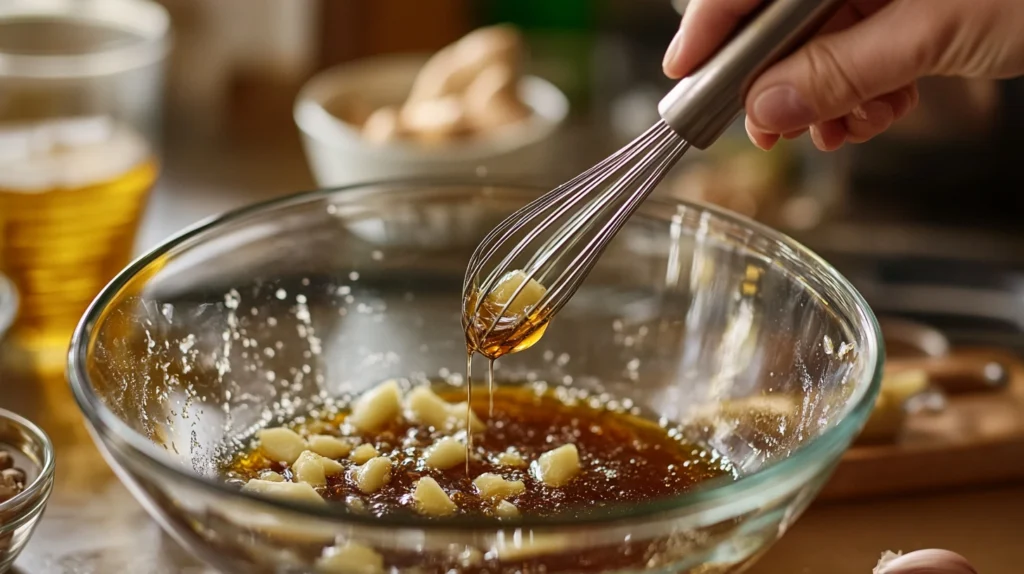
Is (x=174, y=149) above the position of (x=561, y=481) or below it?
below

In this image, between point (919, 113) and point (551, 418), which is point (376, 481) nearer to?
point (551, 418)

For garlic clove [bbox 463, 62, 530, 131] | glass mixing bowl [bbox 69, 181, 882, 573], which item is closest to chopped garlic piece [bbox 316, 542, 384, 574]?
glass mixing bowl [bbox 69, 181, 882, 573]

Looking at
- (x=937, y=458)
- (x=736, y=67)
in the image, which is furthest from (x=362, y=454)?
(x=937, y=458)

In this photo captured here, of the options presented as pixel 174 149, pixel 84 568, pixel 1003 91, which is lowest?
pixel 174 149

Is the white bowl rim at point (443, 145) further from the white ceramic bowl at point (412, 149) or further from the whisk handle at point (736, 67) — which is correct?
the whisk handle at point (736, 67)

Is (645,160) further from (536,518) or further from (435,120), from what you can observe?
(435,120)

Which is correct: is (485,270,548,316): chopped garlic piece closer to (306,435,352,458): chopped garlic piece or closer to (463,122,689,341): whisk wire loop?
(463,122,689,341): whisk wire loop

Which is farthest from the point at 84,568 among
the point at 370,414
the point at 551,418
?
the point at 551,418

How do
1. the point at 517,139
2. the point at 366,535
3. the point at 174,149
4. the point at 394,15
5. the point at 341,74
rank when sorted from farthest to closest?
the point at 394,15
the point at 174,149
the point at 341,74
the point at 517,139
the point at 366,535
